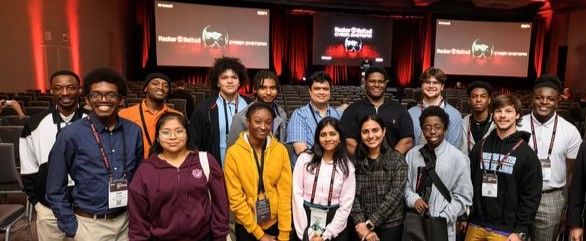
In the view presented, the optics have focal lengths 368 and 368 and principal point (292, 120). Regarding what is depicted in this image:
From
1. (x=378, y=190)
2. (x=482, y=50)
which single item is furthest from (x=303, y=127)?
(x=482, y=50)

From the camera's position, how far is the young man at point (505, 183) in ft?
7.00

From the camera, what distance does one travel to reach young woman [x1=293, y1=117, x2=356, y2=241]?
7.31 feet

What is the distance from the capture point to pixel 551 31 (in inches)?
633

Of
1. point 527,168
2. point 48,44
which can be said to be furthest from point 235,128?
point 48,44

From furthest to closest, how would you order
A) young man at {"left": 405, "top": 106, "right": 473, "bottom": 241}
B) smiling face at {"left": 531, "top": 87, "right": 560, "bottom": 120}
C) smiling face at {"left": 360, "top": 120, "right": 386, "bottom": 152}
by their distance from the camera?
smiling face at {"left": 531, "top": 87, "right": 560, "bottom": 120} → smiling face at {"left": 360, "top": 120, "right": 386, "bottom": 152} → young man at {"left": 405, "top": 106, "right": 473, "bottom": 241}

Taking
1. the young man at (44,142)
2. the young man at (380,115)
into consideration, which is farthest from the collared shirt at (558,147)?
the young man at (44,142)

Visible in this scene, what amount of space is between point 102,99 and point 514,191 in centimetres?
235

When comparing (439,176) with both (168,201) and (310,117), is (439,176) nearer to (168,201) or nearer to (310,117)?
(310,117)

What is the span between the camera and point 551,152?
2459mm

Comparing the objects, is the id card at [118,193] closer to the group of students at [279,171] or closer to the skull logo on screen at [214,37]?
the group of students at [279,171]

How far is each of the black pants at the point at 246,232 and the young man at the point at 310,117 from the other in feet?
1.64

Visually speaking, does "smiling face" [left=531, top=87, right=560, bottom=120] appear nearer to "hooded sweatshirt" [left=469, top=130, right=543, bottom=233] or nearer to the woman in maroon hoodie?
"hooded sweatshirt" [left=469, top=130, right=543, bottom=233]

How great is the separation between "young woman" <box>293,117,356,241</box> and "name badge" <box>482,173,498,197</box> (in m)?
0.78

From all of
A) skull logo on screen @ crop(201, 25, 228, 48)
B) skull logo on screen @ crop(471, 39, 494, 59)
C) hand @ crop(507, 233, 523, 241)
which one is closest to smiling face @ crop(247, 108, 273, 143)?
hand @ crop(507, 233, 523, 241)
